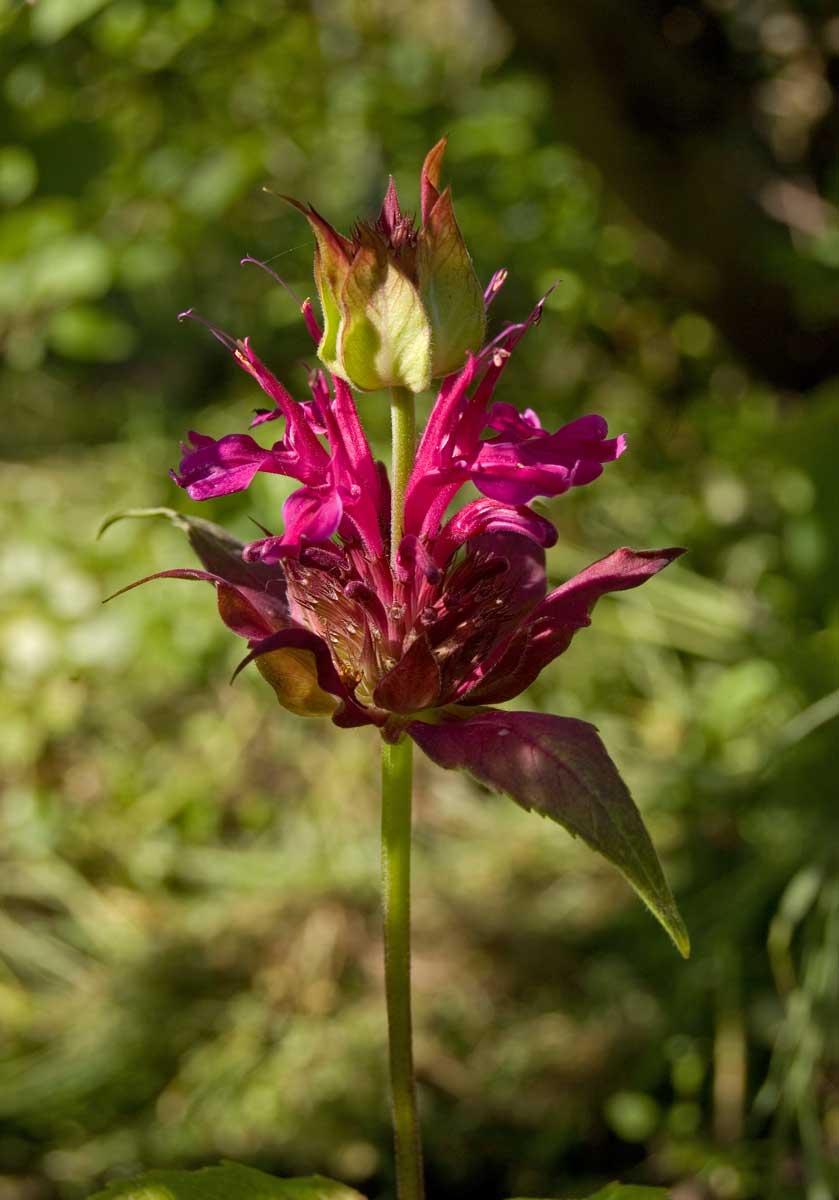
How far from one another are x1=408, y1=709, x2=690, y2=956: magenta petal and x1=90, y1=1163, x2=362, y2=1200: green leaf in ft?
0.69

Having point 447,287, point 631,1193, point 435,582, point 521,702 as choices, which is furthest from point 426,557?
point 521,702

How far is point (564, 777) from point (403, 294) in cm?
20

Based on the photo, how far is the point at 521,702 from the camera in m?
1.49

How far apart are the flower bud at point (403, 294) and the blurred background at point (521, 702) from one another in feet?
1.93

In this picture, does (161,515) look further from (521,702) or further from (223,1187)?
(521,702)

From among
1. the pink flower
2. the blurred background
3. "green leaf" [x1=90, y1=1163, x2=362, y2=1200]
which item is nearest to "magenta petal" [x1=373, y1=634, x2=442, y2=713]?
the pink flower

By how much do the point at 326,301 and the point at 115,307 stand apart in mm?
2230

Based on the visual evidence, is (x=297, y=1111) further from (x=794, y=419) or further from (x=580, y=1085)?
(x=794, y=419)

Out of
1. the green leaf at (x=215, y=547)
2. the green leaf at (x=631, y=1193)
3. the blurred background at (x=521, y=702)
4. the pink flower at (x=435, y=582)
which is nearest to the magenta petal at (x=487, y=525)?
the pink flower at (x=435, y=582)

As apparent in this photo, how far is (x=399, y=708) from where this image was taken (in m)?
0.52

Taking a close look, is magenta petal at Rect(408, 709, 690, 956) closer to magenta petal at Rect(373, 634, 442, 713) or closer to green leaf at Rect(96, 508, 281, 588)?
magenta petal at Rect(373, 634, 442, 713)

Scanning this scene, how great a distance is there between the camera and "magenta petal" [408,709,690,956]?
1.47 ft

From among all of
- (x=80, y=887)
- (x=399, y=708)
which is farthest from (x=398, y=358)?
(x=80, y=887)

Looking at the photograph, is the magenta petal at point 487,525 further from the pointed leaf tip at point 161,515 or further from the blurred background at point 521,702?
the blurred background at point 521,702
